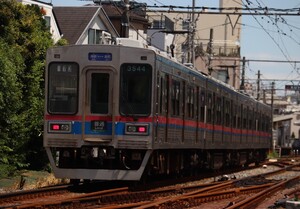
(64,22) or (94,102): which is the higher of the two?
(64,22)

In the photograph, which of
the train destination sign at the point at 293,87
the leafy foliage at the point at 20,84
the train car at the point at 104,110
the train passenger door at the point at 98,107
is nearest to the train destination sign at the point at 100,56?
the train car at the point at 104,110

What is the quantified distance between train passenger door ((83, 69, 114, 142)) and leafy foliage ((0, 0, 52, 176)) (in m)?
4.57

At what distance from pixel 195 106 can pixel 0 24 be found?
6595 mm

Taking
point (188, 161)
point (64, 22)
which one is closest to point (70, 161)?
point (188, 161)

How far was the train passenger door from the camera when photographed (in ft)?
51.7

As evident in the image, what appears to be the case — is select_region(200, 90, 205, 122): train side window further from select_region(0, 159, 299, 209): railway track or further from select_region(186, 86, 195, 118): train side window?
select_region(0, 159, 299, 209): railway track

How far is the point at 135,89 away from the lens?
52.5 ft

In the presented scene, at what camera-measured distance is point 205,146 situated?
75.2 feet

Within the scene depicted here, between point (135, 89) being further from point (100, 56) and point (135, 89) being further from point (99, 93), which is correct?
point (100, 56)

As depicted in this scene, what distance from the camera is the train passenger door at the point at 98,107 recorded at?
1576 centimetres

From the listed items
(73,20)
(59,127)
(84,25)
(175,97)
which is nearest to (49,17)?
(84,25)

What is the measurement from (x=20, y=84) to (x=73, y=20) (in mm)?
17386

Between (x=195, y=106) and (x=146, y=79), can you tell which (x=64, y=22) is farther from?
(x=146, y=79)

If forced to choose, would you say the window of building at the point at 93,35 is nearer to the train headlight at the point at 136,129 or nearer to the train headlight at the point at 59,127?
the train headlight at the point at 59,127
